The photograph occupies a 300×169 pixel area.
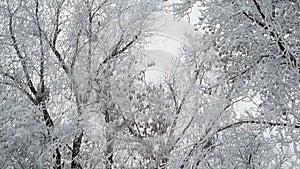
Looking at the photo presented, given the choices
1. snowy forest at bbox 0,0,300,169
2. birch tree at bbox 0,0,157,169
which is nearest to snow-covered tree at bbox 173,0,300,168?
snowy forest at bbox 0,0,300,169

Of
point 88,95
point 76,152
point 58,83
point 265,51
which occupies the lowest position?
point 265,51

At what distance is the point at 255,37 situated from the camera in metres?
2.30

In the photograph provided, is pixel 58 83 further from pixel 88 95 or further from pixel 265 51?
pixel 265 51

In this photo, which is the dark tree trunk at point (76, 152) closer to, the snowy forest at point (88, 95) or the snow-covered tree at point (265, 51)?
the snowy forest at point (88, 95)

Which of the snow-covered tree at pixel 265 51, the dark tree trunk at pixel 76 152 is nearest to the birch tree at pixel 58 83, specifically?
the dark tree trunk at pixel 76 152

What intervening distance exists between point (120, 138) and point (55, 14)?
1.48 m

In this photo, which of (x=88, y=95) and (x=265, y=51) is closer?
(x=265, y=51)

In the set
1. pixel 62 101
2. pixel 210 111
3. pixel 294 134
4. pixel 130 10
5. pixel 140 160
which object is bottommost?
pixel 294 134

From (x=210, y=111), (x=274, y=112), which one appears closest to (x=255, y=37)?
(x=274, y=112)

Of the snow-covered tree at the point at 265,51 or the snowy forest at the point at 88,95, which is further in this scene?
the snowy forest at the point at 88,95

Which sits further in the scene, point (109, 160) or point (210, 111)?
point (109, 160)

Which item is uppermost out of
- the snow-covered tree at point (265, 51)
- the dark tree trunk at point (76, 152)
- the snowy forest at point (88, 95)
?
the snowy forest at point (88, 95)

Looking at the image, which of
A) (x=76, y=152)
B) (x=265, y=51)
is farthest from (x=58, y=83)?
(x=265, y=51)

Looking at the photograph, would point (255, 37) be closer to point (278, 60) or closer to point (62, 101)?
point (278, 60)
